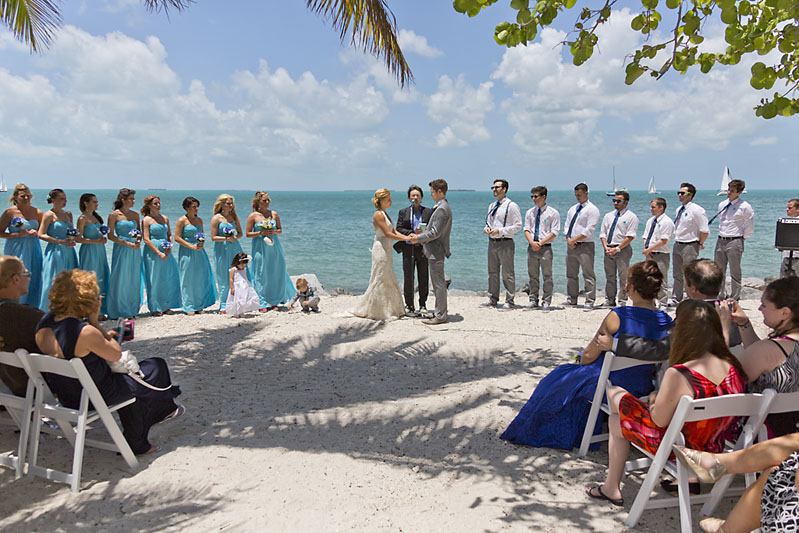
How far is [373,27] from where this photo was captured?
24.9 feet

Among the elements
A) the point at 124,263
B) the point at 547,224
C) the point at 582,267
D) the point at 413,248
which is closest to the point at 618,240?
the point at 582,267

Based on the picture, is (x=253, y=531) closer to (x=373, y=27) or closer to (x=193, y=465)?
(x=193, y=465)

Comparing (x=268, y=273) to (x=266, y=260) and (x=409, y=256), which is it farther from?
(x=409, y=256)

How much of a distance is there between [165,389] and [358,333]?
3.79 m

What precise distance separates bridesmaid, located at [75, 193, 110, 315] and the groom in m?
5.06

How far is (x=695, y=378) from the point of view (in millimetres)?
3016

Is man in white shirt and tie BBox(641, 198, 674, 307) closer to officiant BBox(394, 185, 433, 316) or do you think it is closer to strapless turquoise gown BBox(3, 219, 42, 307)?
officiant BBox(394, 185, 433, 316)

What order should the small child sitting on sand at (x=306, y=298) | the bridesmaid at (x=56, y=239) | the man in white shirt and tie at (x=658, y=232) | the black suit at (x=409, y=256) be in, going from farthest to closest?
the man in white shirt and tie at (x=658, y=232) < the small child sitting on sand at (x=306, y=298) < the black suit at (x=409, y=256) < the bridesmaid at (x=56, y=239)

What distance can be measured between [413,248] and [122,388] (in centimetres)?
587

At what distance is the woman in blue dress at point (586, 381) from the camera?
3.72 meters

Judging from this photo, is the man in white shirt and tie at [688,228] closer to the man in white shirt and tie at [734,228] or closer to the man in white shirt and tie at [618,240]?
the man in white shirt and tie at [734,228]

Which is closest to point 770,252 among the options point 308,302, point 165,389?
point 308,302

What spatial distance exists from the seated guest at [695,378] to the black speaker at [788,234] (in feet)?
23.7

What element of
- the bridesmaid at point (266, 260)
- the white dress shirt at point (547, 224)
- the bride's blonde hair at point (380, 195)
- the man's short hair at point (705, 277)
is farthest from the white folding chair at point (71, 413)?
the white dress shirt at point (547, 224)
